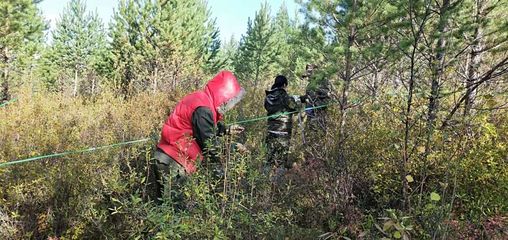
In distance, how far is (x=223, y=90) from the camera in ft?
10.6

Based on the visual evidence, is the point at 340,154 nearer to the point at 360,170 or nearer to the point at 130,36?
the point at 360,170

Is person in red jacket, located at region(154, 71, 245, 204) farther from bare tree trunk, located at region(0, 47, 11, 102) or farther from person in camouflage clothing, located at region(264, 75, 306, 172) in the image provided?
bare tree trunk, located at region(0, 47, 11, 102)

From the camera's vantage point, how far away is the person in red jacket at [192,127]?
3014mm

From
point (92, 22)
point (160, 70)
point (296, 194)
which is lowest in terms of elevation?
point (296, 194)

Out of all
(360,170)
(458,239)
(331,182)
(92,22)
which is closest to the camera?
(458,239)

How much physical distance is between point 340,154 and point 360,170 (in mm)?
511

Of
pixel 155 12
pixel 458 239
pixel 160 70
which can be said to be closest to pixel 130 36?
pixel 155 12

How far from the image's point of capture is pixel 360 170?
4.00 m

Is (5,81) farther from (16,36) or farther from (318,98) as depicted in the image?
(318,98)

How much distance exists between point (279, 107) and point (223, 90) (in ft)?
8.86

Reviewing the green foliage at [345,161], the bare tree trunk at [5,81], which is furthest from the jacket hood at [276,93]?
the bare tree trunk at [5,81]

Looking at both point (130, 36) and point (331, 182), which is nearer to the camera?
point (331, 182)

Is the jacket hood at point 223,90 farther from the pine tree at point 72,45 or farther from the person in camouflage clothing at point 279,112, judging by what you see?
the pine tree at point 72,45

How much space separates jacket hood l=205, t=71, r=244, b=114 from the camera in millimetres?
3225
